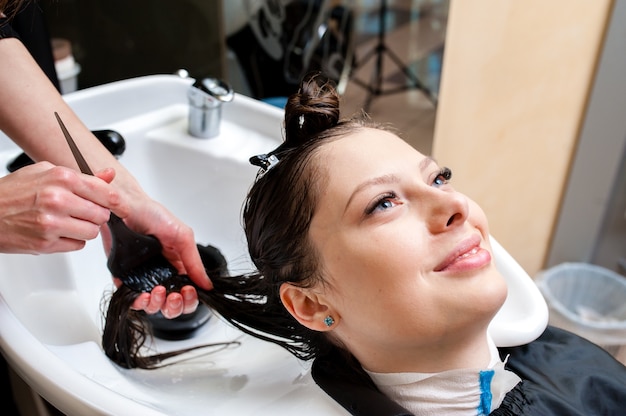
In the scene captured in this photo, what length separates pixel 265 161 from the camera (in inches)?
31.9

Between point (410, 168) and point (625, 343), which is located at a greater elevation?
point (410, 168)

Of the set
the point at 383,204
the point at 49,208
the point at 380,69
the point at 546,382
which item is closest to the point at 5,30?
the point at 49,208

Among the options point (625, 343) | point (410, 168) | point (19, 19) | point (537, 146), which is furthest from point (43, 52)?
point (625, 343)

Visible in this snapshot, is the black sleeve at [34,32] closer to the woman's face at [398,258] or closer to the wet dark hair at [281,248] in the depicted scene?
the wet dark hair at [281,248]

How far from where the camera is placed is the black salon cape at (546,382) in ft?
2.52

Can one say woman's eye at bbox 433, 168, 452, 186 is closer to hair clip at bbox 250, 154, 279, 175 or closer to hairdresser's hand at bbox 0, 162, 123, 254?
hair clip at bbox 250, 154, 279, 175

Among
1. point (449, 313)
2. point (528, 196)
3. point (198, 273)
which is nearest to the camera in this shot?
point (449, 313)

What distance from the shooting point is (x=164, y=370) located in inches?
35.8

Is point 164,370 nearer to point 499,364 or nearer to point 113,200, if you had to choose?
point 113,200

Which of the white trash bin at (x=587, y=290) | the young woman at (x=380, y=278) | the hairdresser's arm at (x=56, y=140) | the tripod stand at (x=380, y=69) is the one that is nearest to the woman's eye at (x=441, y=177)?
the young woman at (x=380, y=278)

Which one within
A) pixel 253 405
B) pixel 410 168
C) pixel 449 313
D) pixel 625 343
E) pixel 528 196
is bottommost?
pixel 625 343

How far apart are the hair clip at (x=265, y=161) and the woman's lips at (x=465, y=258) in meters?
0.26

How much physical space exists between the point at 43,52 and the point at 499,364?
0.95m

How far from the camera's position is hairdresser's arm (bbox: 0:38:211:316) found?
904 millimetres
